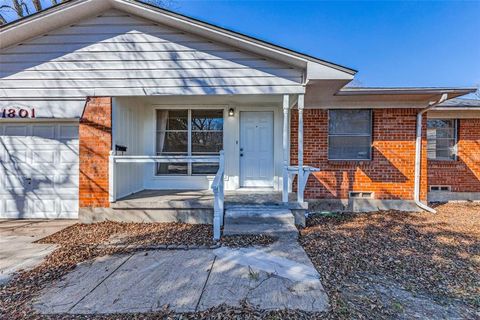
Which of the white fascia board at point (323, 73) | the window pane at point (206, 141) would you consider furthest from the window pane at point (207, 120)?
the white fascia board at point (323, 73)

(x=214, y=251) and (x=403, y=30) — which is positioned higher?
(x=403, y=30)

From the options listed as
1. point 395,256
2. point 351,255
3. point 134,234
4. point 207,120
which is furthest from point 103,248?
point 395,256

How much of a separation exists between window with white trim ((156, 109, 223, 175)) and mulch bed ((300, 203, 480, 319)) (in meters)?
3.34

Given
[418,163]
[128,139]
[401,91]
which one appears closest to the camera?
[401,91]

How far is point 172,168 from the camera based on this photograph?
736 centimetres

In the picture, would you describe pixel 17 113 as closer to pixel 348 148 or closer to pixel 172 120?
pixel 172 120

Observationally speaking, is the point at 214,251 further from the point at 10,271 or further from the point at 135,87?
the point at 135,87

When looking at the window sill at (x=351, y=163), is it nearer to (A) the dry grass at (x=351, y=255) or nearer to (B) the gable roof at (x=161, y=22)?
(A) the dry grass at (x=351, y=255)

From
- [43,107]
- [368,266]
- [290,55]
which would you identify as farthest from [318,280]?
[43,107]

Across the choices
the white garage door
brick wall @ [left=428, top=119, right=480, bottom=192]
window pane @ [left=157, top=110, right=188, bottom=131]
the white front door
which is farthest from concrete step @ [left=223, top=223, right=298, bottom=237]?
brick wall @ [left=428, top=119, right=480, bottom=192]

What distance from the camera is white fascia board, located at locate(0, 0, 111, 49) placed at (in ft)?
16.9

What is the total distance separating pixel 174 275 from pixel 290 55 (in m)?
4.35

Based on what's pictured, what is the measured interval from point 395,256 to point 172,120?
5990 mm

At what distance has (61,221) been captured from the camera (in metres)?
5.87
